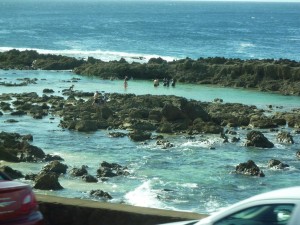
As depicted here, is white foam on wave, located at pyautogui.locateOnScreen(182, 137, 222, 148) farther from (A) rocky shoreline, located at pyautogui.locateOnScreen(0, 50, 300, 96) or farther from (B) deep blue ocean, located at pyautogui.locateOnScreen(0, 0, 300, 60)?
(B) deep blue ocean, located at pyautogui.locateOnScreen(0, 0, 300, 60)

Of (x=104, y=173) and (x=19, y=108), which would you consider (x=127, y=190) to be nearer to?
(x=104, y=173)

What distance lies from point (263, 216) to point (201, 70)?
175ft

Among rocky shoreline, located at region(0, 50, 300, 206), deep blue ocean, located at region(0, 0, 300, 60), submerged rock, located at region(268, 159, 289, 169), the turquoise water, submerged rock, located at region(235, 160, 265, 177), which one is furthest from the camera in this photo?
deep blue ocean, located at region(0, 0, 300, 60)

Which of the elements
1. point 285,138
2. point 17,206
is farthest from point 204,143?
point 17,206

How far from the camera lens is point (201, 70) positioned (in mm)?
58844

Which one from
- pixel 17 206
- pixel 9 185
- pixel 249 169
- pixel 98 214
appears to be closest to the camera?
pixel 17 206

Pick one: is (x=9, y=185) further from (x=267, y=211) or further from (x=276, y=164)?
(x=276, y=164)

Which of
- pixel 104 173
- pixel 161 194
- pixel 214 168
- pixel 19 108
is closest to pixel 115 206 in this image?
pixel 161 194

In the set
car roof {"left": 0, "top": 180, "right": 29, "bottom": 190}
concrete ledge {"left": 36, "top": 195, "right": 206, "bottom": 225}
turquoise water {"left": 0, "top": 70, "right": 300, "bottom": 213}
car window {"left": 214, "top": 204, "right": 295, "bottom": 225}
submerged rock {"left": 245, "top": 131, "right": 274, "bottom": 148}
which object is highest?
car window {"left": 214, "top": 204, "right": 295, "bottom": 225}

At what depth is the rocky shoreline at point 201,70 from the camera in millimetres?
53688

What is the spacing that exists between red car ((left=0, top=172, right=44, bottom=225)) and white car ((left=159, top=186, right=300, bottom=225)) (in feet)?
7.82

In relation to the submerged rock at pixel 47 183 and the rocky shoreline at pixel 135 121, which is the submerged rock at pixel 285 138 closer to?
the rocky shoreline at pixel 135 121

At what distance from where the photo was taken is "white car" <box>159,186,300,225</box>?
18.3 ft

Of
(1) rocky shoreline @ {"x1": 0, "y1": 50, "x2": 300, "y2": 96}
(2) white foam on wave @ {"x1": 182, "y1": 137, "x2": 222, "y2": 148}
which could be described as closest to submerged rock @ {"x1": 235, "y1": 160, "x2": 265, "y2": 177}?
(2) white foam on wave @ {"x1": 182, "y1": 137, "x2": 222, "y2": 148}
